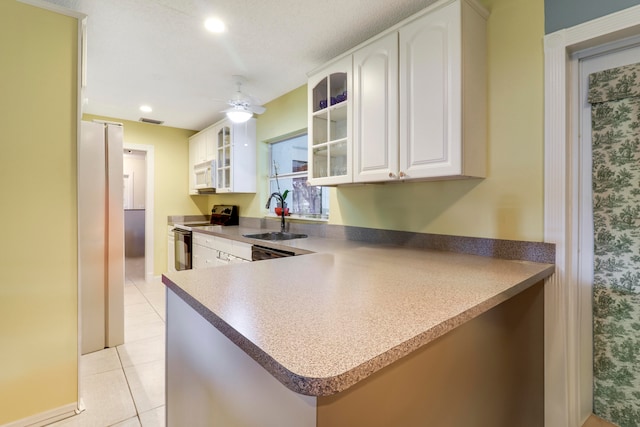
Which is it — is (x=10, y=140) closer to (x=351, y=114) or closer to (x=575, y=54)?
(x=351, y=114)

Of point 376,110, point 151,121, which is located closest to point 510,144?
point 376,110

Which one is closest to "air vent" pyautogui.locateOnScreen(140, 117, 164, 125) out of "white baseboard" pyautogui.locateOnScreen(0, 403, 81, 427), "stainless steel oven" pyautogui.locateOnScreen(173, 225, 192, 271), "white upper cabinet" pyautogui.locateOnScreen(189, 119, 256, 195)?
"white upper cabinet" pyautogui.locateOnScreen(189, 119, 256, 195)

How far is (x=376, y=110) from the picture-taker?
6.33 feet

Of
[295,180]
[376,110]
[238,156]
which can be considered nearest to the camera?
[376,110]

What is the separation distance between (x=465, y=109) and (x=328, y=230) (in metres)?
1.56

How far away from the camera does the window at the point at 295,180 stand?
10.2 feet

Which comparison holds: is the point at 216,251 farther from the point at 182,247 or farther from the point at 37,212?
the point at 37,212

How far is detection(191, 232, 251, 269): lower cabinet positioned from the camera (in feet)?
9.18

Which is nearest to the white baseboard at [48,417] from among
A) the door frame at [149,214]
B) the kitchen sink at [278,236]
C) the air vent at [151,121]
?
the kitchen sink at [278,236]

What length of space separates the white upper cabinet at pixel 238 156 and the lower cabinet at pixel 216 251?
71 cm

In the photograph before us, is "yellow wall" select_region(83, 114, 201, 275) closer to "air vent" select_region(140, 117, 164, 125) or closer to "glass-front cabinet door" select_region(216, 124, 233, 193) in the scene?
"air vent" select_region(140, 117, 164, 125)

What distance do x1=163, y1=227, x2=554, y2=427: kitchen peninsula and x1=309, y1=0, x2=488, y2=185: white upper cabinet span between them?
56 centimetres

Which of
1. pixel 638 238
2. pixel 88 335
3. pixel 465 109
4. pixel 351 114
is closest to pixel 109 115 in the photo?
pixel 88 335

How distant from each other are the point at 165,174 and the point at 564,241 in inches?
193
